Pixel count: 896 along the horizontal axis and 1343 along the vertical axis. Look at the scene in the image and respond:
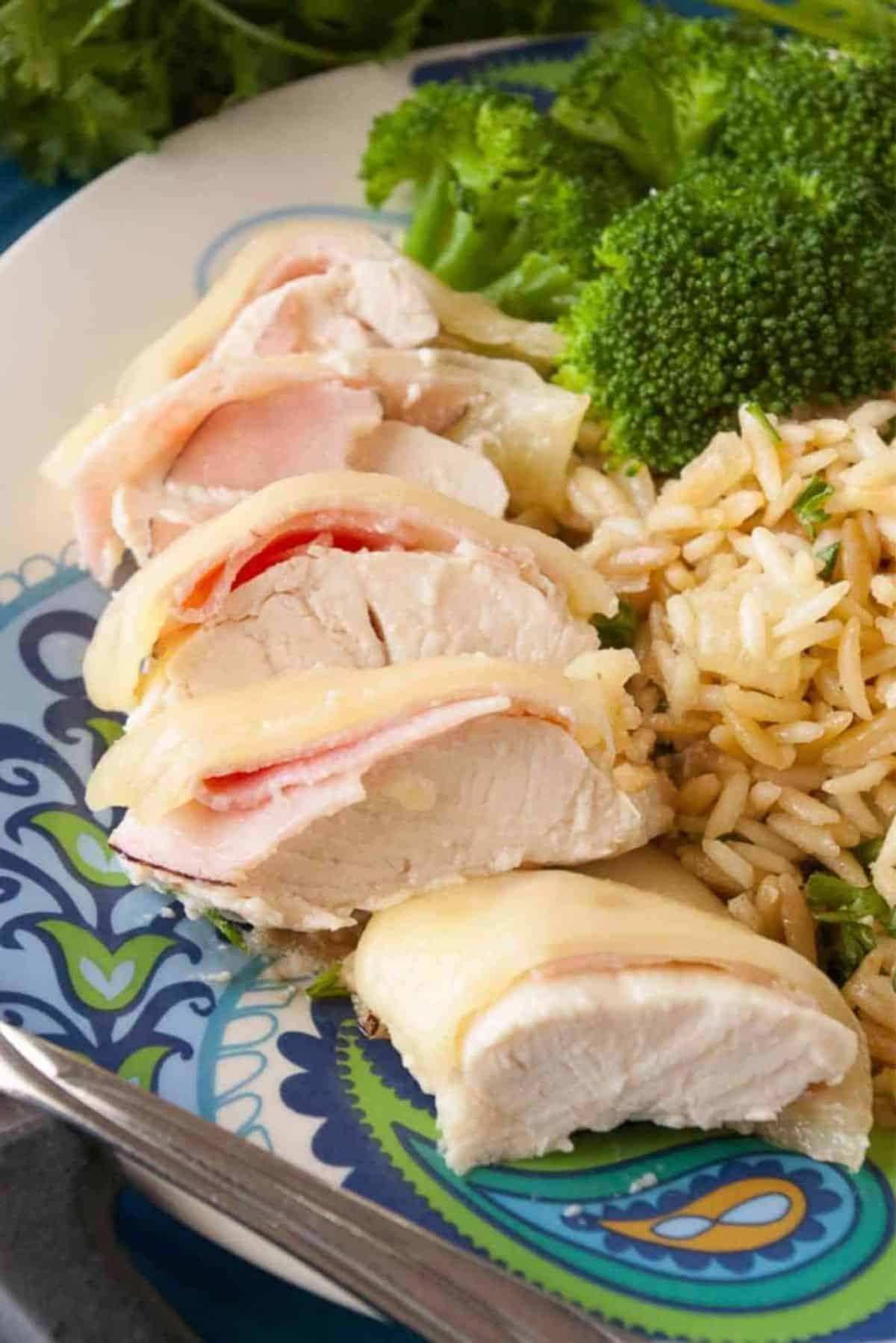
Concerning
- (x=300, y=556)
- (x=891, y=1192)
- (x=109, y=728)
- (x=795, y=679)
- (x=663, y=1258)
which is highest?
(x=300, y=556)

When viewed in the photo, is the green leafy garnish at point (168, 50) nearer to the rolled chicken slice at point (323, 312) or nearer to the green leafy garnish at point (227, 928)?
the rolled chicken slice at point (323, 312)

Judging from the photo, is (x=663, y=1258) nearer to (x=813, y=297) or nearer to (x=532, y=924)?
→ (x=532, y=924)

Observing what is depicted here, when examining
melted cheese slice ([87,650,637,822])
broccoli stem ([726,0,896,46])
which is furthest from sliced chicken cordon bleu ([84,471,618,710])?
broccoli stem ([726,0,896,46])

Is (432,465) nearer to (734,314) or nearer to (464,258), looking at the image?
(734,314)

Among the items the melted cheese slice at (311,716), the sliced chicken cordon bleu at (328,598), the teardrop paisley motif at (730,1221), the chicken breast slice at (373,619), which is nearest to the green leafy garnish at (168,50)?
the sliced chicken cordon bleu at (328,598)

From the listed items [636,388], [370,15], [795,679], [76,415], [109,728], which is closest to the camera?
[795,679]

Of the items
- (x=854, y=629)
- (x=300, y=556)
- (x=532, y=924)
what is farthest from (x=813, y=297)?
(x=532, y=924)
